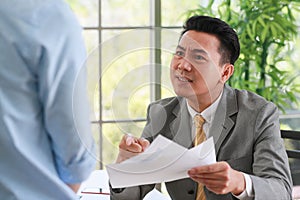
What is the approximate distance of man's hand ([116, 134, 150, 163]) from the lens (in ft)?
5.06

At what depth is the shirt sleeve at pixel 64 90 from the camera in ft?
4.18

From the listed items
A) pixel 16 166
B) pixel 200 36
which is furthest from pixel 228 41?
pixel 16 166

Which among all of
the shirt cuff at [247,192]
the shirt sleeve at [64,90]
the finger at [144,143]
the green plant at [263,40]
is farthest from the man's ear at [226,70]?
the green plant at [263,40]

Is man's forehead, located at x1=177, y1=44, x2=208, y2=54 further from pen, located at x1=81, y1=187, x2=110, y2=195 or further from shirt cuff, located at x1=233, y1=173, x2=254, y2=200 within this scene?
pen, located at x1=81, y1=187, x2=110, y2=195

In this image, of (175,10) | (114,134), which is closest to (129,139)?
(114,134)

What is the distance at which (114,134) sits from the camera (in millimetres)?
1605

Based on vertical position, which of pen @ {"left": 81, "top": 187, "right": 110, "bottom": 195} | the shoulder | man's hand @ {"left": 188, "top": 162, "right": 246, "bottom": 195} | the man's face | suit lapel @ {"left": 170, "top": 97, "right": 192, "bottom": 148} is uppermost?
the man's face

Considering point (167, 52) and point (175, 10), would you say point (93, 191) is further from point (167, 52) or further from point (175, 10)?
point (175, 10)

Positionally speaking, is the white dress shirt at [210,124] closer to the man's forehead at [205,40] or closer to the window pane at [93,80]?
the man's forehead at [205,40]

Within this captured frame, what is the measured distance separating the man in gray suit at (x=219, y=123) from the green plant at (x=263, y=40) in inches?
69.0

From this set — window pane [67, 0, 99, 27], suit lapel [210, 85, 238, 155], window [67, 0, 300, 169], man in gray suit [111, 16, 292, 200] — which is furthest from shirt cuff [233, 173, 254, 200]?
window pane [67, 0, 99, 27]

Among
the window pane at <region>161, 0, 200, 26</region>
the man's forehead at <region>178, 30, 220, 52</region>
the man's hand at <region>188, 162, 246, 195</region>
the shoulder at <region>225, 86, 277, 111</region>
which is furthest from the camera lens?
the window pane at <region>161, 0, 200, 26</region>

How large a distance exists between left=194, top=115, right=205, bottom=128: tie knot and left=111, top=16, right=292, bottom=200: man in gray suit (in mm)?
16

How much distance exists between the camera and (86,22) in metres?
3.93
